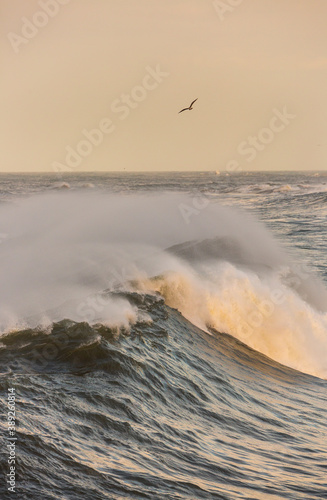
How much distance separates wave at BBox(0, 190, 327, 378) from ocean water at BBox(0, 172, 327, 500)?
0.04 m

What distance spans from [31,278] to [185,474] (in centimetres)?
566

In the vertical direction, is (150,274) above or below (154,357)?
above

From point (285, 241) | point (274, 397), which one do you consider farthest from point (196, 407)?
point (285, 241)

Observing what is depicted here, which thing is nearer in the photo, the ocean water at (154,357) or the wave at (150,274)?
the ocean water at (154,357)

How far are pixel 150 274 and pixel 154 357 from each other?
→ 11.2ft

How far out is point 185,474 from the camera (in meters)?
6.31

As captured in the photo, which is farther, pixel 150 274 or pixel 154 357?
pixel 150 274

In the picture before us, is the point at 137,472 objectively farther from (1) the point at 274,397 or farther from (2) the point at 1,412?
(1) the point at 274,397

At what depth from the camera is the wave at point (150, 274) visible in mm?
10781

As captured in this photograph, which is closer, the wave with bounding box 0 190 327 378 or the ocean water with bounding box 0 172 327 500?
the ocean water with bounding box 0 172 327 500

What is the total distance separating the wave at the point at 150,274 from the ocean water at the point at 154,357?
4cm

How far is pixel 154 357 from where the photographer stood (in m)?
10.0

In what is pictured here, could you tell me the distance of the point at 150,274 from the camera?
13.2m

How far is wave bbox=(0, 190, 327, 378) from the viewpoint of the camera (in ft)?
35.4
